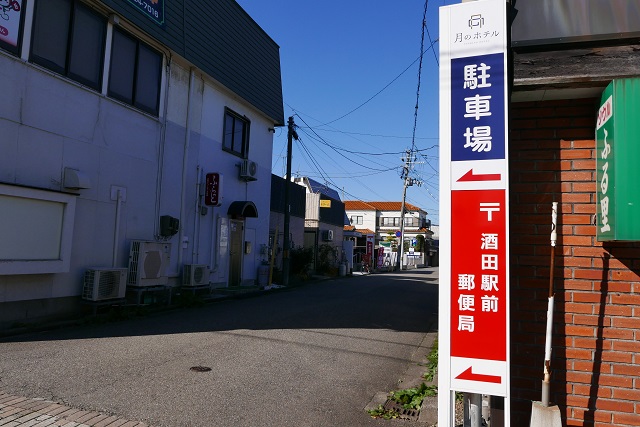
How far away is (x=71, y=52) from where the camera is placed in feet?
31.1

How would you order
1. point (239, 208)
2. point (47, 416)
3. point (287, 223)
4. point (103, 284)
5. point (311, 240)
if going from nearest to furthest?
1. point (47, 416)
2. point (103, 284)
3. point (239, 208)
4. point (287, 223)
5. point (311, 240)

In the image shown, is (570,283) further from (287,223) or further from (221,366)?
(287,223)

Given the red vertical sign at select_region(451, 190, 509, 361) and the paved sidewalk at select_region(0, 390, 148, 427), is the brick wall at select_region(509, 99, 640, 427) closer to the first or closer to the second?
the red vertical sign at select_region(451, 190, 509, 361)

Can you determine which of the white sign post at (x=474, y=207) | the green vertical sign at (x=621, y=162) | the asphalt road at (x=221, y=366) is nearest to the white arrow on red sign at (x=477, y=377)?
the white sign post at (x=474, y=207)

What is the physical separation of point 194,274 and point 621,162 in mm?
11475

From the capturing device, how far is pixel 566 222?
11.7 ft

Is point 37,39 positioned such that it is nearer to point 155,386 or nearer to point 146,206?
point 146,206

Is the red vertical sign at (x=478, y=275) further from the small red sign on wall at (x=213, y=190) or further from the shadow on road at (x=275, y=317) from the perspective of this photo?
the small red sign on wall at (x=213, y=190)

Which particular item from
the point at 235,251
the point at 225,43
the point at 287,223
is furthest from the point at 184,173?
the point at 287,223

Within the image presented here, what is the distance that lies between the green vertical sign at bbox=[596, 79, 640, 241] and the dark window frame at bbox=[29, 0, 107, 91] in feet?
30.5

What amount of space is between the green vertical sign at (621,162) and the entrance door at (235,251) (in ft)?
45.0

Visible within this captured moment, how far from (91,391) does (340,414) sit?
2.65 meters

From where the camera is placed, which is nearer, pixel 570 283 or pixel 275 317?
pixel 570 283

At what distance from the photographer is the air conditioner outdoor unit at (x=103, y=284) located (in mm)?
9453
